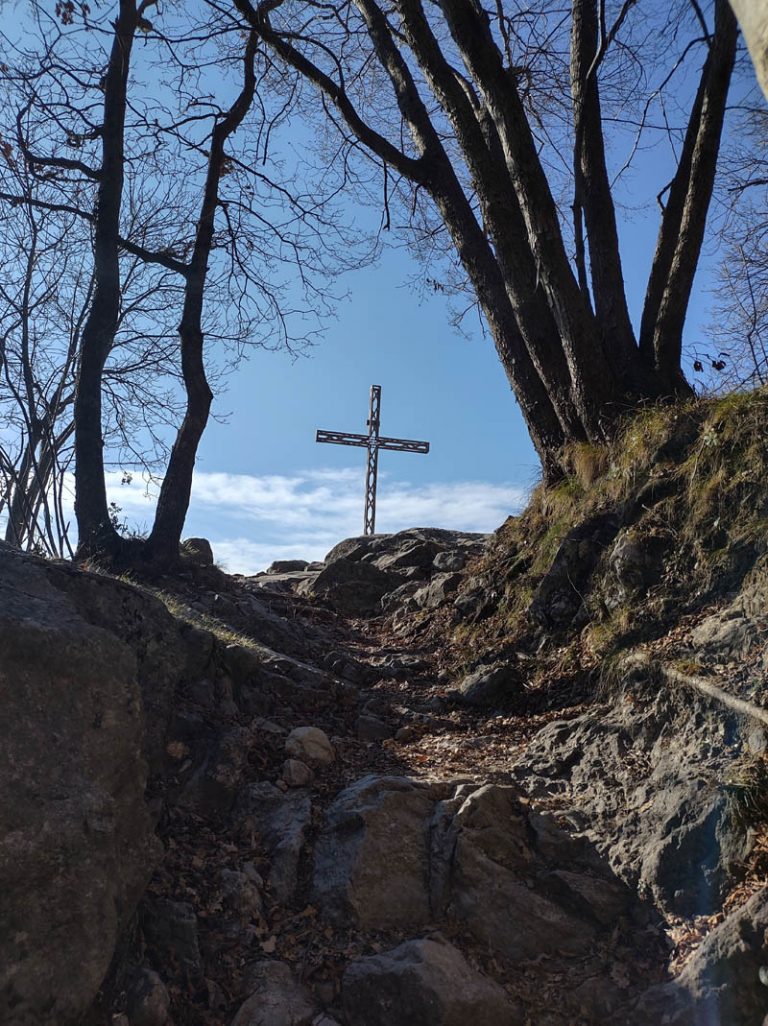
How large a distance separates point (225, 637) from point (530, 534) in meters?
3.10

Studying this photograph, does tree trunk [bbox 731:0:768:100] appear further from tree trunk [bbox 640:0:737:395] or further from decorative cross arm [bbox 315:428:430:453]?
decorative cross arm [bbox 315:428:430:453]

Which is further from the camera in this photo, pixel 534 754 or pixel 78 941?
pixel 534 754

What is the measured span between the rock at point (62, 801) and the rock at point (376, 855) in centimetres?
88

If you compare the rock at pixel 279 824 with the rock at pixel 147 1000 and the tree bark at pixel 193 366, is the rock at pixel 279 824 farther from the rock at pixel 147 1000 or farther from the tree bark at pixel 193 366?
the tree bark at pixel 193 366

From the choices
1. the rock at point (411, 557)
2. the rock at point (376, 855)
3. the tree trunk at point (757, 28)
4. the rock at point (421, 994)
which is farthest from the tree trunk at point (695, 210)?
the tree trunk at point (757, 28)

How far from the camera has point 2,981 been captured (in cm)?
292

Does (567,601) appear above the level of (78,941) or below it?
above

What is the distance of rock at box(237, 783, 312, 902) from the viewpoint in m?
4.16

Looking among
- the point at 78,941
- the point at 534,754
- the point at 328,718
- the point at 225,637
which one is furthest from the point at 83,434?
the point at 78,941

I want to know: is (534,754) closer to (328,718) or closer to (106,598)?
(328,718)

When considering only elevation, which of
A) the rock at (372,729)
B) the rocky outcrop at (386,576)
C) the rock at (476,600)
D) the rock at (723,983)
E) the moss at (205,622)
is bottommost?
the rock at (723,983)

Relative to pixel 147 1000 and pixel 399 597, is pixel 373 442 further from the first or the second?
pixel 147 1000

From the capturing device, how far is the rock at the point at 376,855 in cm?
399

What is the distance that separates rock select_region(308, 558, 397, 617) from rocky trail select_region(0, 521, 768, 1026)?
533cm
